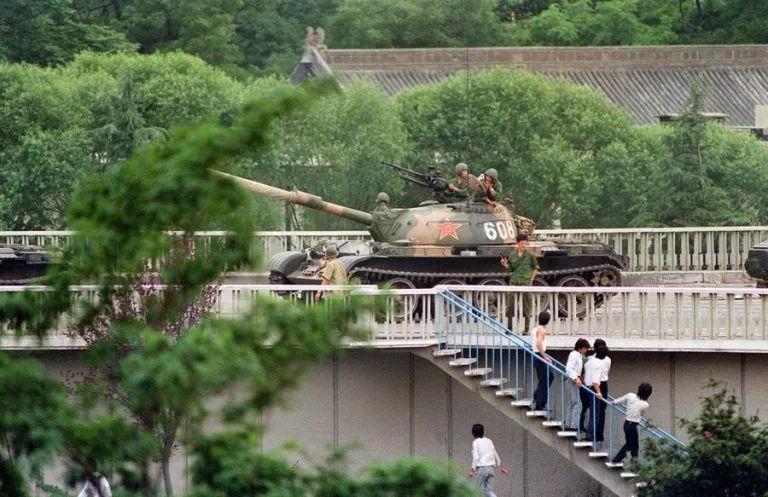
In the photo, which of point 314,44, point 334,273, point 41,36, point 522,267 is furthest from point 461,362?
point 41,36

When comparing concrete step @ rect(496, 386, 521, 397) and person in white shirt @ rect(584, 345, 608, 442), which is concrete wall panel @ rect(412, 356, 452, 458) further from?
person in white shirt @ rect(584, 345, 608, 442)

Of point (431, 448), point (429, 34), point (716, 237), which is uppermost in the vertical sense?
point (429, 34)

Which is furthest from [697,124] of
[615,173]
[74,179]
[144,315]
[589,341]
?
[144,315]

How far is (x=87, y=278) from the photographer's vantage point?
52.7ft

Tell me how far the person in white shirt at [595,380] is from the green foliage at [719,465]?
7.04 feet

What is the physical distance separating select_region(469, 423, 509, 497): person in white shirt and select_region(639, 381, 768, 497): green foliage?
2257 mm

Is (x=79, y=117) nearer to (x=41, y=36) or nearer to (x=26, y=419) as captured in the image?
(x=41, y=36)

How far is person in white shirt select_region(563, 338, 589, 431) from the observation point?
2759 cm

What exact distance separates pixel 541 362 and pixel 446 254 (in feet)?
16.8

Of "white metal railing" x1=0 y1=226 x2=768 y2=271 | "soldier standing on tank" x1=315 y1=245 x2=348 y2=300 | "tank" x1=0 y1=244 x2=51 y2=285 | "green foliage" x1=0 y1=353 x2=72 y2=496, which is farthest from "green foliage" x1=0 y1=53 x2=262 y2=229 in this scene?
"green foliage" x1=0 y1=353 x2=72 y2=496

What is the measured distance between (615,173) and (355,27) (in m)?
32.0

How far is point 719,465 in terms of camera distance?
24.9 meters

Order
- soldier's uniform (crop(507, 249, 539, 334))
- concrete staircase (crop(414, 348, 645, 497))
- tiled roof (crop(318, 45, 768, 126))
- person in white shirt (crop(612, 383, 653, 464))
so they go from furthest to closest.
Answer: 1. tiled roof (crop(318, 45, 768, 126))
2. soldier's uniform (crop(507, 249, 539, 334))
3. concrete staircase (crop(414, 348, 645, 497))
4. person in white shirt (crop(612, 383, 653, 464))

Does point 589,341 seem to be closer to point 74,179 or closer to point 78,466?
point 78,466
